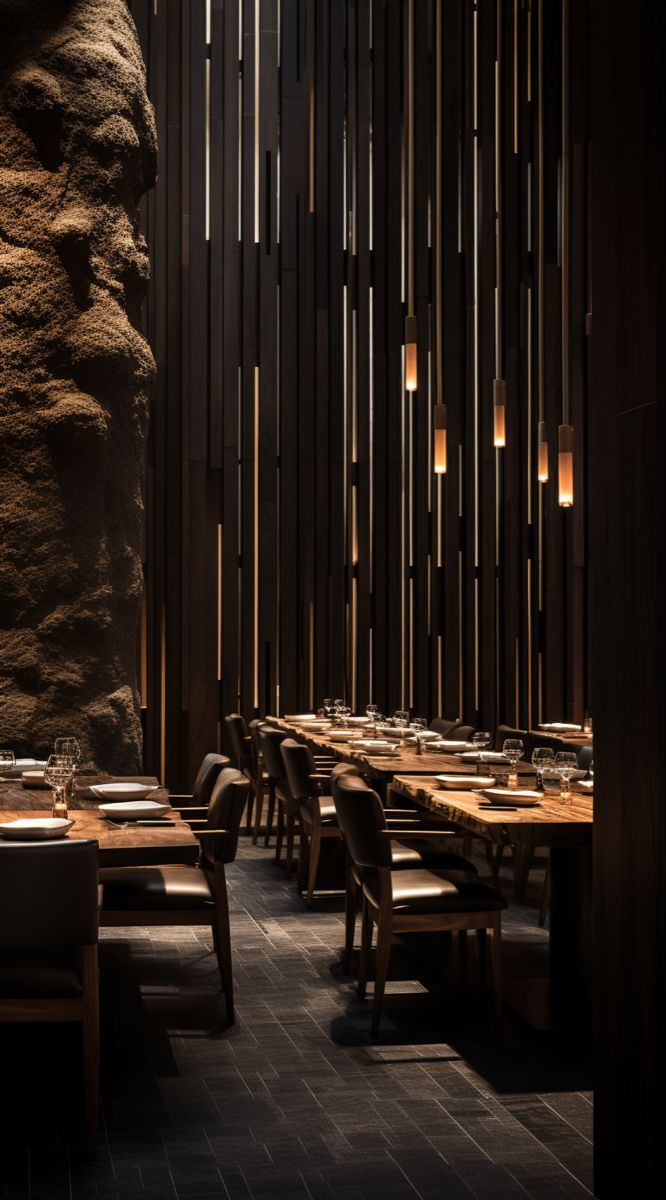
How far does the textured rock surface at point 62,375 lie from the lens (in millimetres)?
6637

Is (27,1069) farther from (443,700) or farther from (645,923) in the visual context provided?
(443,700)

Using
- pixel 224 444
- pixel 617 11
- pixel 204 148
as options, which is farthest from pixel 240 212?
pixel 617 11

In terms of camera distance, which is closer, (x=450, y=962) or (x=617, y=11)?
(x=617, y=11)

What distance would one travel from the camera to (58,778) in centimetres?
438

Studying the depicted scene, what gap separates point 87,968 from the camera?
3.52m

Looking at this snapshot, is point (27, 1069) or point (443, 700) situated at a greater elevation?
point (443, 700)

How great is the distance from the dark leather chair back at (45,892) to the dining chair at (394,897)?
1327 mm

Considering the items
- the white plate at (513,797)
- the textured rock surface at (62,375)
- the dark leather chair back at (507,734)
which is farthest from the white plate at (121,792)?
the dark leather chair back at (507,734)

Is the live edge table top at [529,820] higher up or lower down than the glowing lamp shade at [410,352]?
lower down

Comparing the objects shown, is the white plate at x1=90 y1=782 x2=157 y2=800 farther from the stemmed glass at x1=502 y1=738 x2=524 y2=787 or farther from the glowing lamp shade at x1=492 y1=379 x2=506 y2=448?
the glowing lamp shade at x1=492 y1=379 x2=506 y2=448

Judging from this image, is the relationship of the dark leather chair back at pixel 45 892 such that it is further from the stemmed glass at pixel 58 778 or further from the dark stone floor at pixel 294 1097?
the stemmed glass at pixel 58 778

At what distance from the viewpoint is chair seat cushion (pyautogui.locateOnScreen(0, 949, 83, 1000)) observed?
350 centimetres

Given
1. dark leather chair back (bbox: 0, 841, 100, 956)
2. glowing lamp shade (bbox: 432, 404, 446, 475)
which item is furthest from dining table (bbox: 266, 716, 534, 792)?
dark leather chair back (bbox: 0, 841, 100, 956)

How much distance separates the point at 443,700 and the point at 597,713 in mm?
7472
